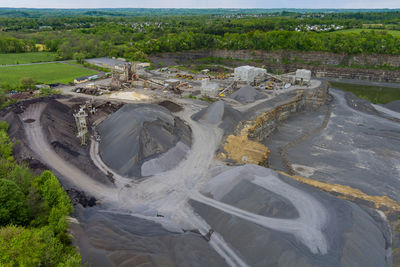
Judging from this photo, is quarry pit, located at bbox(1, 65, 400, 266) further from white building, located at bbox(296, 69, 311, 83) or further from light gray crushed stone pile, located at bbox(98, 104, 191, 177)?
white building, located at bbox(296, 69, 311, 83)

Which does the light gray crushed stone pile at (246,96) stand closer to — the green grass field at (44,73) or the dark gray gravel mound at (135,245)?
the dark gray gravel mound at (135,245)

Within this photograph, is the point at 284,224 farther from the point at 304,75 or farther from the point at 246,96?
the point at 304,75

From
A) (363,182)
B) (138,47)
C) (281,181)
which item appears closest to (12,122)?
(281,181)

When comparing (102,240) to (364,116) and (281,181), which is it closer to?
(281,181)

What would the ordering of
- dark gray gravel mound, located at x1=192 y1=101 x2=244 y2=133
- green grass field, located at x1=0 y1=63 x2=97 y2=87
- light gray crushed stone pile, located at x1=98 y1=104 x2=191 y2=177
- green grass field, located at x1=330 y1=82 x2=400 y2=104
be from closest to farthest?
light gray crushed stone pile, located at x1=98 y1=104 x2=191 y2=177 → dark gray gravel mound, located at x1=192 y1=101 x2=244 y2=133 → green grass field, located at x1=0 y1=63 x2=97 y2=87 → green grass field, located at x1=330 y1=82 x2=400 y2=104

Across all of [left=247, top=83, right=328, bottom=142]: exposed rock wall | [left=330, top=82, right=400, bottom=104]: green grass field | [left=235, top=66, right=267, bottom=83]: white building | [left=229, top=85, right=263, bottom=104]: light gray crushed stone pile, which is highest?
[left=235, top=66, right=267, bottom=83]: white building

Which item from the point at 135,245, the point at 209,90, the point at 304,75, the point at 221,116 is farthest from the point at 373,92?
the point at 135,245

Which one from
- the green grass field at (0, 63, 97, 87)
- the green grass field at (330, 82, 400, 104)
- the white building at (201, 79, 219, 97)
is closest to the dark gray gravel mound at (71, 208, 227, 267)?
the white building at (201, 79, 219, 97)
